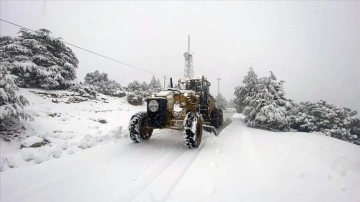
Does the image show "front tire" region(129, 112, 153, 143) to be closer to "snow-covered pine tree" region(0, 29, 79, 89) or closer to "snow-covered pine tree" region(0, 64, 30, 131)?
"snow-covered pine tree" region(0, 64, 30, 131)

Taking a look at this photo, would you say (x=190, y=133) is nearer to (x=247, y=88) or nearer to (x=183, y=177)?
(x=183, y=177)

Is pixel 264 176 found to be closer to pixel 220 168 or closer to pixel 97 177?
pixel 220 168

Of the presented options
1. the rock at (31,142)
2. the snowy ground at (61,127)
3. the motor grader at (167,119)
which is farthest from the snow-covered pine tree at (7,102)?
the motor grader at (167,119)

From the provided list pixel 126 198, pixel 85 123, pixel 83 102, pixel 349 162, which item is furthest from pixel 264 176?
pixel 83 102

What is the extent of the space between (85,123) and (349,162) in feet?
40.8

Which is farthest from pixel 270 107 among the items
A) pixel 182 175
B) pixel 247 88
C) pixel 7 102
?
pixel 7 102

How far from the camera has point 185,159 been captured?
6363 millimetres

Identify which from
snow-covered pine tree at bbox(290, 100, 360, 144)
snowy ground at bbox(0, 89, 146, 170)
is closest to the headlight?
snowy ground at bbox(0, 89, 146, 170)

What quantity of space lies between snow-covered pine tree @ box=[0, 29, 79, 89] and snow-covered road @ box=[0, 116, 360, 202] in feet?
45.1

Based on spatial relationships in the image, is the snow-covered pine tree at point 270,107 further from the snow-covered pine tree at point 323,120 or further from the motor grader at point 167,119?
the motor grader at point 167,119

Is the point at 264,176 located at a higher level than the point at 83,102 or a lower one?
lower

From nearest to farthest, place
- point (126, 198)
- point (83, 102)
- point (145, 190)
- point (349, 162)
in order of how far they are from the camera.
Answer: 1. point (126, 198)
2. point (145, 190)
3. point (349, 162)
4. point (83, 102)

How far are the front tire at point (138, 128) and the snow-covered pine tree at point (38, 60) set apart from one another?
13057 mm

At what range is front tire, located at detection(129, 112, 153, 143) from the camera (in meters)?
7.76
